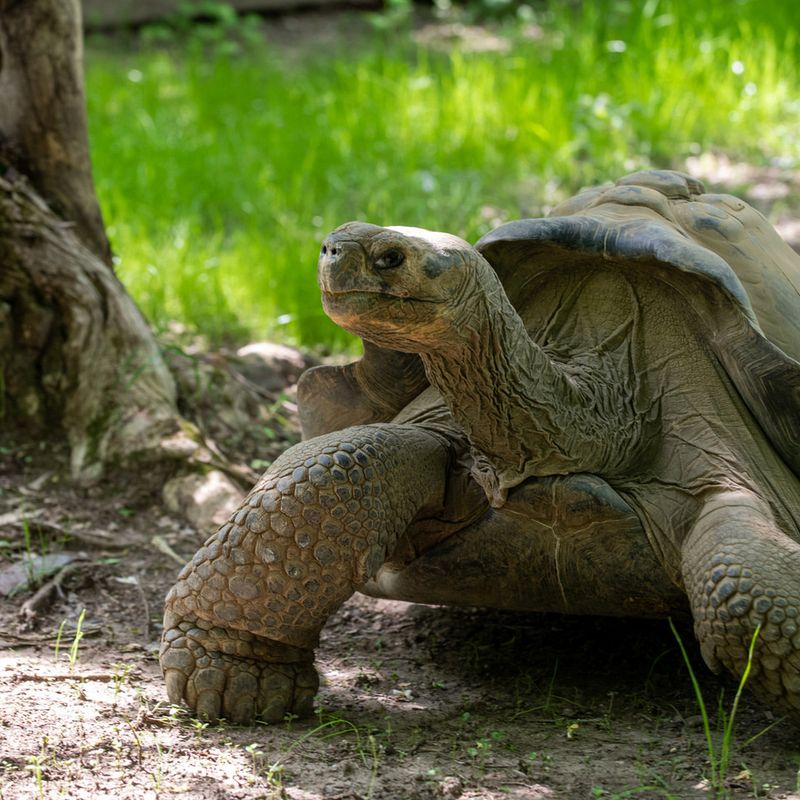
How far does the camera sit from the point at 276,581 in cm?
273

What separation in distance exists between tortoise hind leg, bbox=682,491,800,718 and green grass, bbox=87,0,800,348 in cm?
301

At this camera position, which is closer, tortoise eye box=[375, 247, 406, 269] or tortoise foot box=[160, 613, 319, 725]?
tortoise eye box=[375, 247, 406, 269]

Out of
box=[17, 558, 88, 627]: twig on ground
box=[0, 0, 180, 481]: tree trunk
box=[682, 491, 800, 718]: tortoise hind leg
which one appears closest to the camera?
box=[682, 491, 800, 718]: tortoise hind leg

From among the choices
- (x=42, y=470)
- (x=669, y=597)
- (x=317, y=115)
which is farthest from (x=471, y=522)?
(x=317, y=115)

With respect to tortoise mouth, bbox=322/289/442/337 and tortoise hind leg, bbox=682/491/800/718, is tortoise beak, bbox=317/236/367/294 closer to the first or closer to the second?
tortoise mouth, bbox=322/289/442/337

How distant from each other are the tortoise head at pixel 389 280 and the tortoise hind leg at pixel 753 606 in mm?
800

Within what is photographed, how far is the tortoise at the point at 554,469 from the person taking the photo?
Result: 256cm

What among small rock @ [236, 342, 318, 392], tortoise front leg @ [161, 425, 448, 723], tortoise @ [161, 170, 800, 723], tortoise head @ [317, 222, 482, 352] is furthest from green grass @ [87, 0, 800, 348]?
tortoise head @ [317, 222, 482, 352]

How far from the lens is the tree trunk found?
4230mm

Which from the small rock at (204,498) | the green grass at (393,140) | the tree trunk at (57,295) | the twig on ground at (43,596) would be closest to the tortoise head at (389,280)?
the twig on ground at (43,596)

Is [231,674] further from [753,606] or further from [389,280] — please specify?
[753,606]

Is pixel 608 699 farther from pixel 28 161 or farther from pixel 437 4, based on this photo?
pixel 437 4

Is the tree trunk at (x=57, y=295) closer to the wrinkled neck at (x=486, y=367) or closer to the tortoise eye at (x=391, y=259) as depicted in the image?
the wrinkled neck at (x=486, y=367)

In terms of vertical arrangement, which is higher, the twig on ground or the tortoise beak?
the tortoise beak
